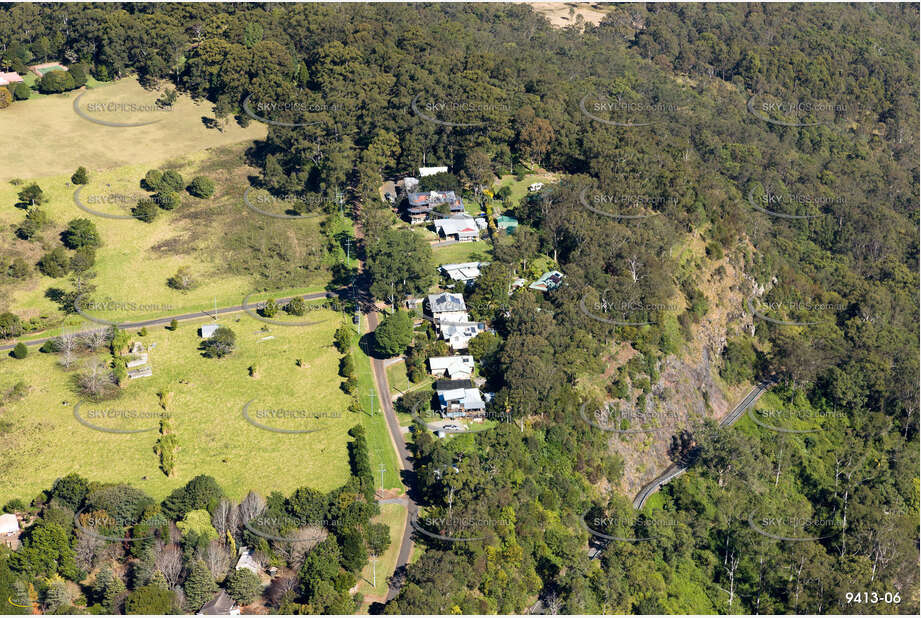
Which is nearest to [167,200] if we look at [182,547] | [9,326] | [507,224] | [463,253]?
[9,326]

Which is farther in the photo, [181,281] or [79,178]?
[79,178]

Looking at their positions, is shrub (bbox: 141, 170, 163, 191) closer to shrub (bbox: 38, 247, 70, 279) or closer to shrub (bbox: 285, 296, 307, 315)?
shrub (bbox: 38, 247, 70, 279)

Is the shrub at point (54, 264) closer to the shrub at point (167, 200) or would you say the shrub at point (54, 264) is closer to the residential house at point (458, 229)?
the shrub at point (167, 200)

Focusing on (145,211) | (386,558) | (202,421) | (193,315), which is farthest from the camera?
(145,211)

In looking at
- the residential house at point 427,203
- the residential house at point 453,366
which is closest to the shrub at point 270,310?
the residential house at point 453,366

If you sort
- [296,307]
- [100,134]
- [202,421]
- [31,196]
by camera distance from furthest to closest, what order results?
[100,134] < [31,196] < [296,307] < [202,421]

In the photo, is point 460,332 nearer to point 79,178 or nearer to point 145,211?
point 145,211

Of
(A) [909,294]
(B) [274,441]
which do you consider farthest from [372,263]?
(A) [909,294]
